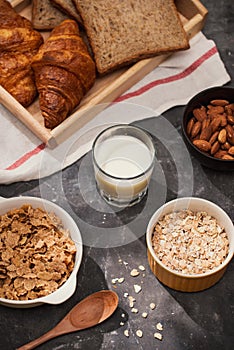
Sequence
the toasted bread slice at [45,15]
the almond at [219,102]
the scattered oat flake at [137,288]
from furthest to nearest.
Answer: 1. the toasted bread slice at [45,15]
2. the almond at [219,102]
3. the scattered oat flake at [137,288]

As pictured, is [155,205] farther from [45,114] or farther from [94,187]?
[45,114]

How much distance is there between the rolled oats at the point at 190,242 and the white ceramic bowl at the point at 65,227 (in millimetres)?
201

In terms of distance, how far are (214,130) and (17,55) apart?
607 mm

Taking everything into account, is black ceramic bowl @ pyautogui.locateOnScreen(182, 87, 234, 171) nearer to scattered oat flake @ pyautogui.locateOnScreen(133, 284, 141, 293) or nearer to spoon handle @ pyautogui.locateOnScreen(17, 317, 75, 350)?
scattered oat flake @ pyautogui.locateOnScreen(133, 284, 141, 293)

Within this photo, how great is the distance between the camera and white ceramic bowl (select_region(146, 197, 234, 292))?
1586 mm

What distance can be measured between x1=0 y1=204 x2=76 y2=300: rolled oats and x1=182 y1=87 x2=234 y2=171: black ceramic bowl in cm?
43

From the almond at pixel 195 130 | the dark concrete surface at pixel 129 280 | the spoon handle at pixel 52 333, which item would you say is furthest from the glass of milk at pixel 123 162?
the spoon handle at pixel 52 333

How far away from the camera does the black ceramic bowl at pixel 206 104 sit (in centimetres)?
Answer: 178

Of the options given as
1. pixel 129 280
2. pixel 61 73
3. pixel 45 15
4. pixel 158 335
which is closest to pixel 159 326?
pixel 158 335

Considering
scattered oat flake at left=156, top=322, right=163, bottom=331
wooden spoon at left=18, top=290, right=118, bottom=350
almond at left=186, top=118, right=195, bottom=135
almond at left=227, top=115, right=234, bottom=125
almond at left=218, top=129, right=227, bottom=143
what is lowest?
scattered oat flake at left=156, top=322, right=163, bottom=331

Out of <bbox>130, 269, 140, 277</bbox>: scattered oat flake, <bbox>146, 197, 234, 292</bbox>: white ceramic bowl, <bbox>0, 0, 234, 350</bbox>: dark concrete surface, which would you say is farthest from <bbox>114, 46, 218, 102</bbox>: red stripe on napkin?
<bbox>130, 269, 140, 277</bbox>: scattered oat flake

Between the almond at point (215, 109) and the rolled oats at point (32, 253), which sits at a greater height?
the rolled oats at point (32, 253)

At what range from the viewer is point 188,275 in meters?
1.57

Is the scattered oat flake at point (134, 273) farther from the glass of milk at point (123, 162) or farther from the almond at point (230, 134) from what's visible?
the almond at point (230, 134)
